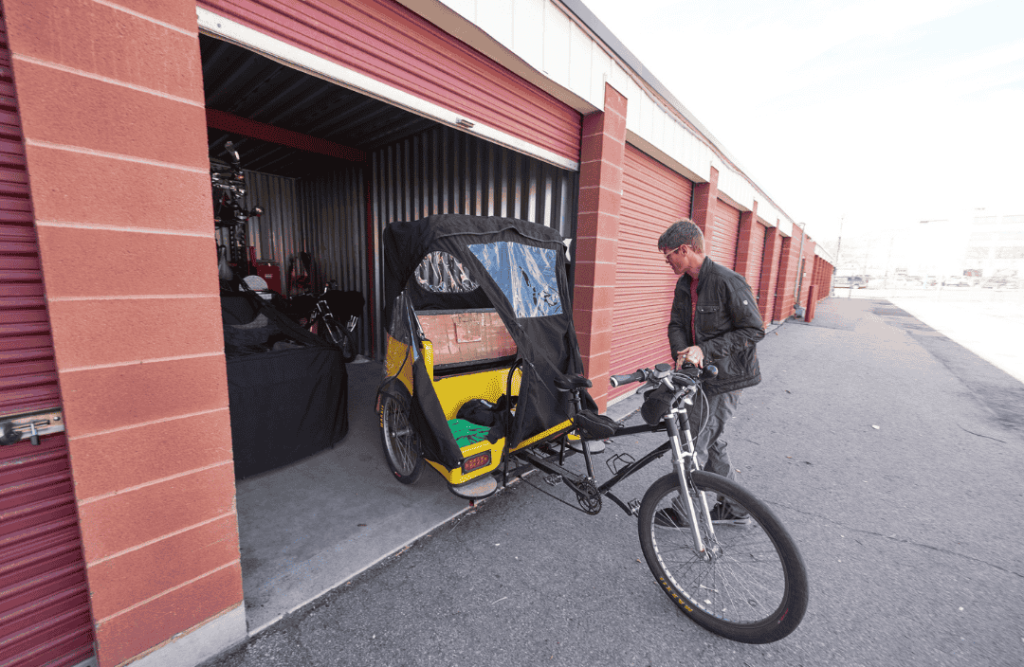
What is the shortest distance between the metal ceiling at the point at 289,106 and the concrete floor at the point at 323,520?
3718 mm

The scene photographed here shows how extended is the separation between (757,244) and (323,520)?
44.6ft

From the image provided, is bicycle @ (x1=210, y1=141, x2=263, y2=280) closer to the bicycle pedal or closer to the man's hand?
the bicycle pedal

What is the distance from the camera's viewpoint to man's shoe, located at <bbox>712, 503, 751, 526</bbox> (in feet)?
6.97

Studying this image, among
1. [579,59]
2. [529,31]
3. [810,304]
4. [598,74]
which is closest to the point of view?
[529,31]

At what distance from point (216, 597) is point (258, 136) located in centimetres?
624

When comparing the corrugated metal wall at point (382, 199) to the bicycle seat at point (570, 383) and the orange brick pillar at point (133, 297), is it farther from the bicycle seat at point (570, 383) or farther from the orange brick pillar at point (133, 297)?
the orange brick pillar at point (133, 297)

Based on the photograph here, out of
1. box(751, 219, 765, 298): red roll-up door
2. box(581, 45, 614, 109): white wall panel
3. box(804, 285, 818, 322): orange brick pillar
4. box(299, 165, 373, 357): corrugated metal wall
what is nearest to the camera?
box(581, 45, 614, 109): white wall panel

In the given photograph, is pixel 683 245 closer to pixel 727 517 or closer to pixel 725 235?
pixel 727 517

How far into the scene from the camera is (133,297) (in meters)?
1.61

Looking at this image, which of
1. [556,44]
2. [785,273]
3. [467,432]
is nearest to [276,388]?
[467,432]

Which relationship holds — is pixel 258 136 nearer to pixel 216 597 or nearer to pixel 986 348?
pixel 216 597

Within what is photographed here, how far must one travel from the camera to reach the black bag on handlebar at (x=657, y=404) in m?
2.32

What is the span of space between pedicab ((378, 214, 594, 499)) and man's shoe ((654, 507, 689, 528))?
0.94 meters

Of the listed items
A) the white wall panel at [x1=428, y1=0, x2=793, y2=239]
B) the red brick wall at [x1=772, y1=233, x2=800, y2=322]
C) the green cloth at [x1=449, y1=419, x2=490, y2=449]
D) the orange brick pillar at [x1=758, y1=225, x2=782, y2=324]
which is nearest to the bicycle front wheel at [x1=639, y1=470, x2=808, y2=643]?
the green cloth at [x1=449, y1=419, x2=490, y2=449]
